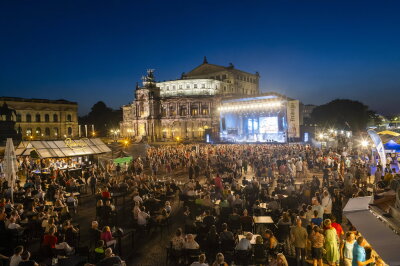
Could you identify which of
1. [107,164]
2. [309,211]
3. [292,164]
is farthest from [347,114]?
[309,211]

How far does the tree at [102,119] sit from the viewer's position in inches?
3617

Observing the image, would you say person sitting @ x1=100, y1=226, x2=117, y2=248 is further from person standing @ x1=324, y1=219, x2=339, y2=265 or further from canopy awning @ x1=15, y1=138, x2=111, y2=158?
canopy awning @ x1=15, y1=138, x2=111, y2=158

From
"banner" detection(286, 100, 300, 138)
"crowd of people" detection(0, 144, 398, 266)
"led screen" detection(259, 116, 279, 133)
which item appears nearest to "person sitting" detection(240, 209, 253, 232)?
"crowd of people" detection(0, 144, 398, 266)

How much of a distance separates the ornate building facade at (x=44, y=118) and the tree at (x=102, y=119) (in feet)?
62.7

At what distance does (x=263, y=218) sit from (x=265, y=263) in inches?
84.3

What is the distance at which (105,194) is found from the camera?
1184cm

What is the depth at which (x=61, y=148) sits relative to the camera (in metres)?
20.3

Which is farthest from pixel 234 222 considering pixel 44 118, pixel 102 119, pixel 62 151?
pixel 102 119

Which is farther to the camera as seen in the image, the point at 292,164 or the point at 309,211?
the point at 292,164

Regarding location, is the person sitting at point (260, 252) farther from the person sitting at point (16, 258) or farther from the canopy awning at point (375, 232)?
the person sitting at point (16, 258)

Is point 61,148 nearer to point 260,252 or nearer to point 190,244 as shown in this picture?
point 190,244

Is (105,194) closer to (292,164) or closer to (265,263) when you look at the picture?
(265,263)

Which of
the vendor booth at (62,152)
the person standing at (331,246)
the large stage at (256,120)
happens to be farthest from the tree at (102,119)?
the person standing at (331,246)

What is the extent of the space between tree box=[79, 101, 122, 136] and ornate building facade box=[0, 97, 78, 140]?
1911cm
